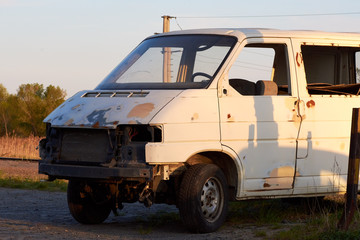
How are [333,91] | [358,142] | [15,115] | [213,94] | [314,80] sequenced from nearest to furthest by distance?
[358,142] → [213,94] → [333,91] → [314,80] → [15,115]

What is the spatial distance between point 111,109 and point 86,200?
5.14 ft

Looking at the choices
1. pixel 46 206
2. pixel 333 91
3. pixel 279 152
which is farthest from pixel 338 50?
pixel 46 206

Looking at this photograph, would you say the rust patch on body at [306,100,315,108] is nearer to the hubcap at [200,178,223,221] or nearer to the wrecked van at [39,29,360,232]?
the wrecked van at [39,29,360,232]

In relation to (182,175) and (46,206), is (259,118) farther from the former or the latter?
(46,206)

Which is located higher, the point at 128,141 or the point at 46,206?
the point at 128,141

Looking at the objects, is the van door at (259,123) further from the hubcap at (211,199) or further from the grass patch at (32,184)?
the grass patch at (32,184)

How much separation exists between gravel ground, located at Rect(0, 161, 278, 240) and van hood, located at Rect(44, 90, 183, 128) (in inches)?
47.6

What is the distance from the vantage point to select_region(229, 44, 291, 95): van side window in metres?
8.80

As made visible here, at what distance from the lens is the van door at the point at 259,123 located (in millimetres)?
8398

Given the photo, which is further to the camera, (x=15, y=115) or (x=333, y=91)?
(x=15, y=115)

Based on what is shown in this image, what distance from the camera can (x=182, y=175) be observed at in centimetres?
829

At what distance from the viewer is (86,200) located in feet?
30.0

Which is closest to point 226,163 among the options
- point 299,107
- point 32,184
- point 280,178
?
point 280,178

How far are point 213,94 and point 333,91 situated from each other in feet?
6.70
